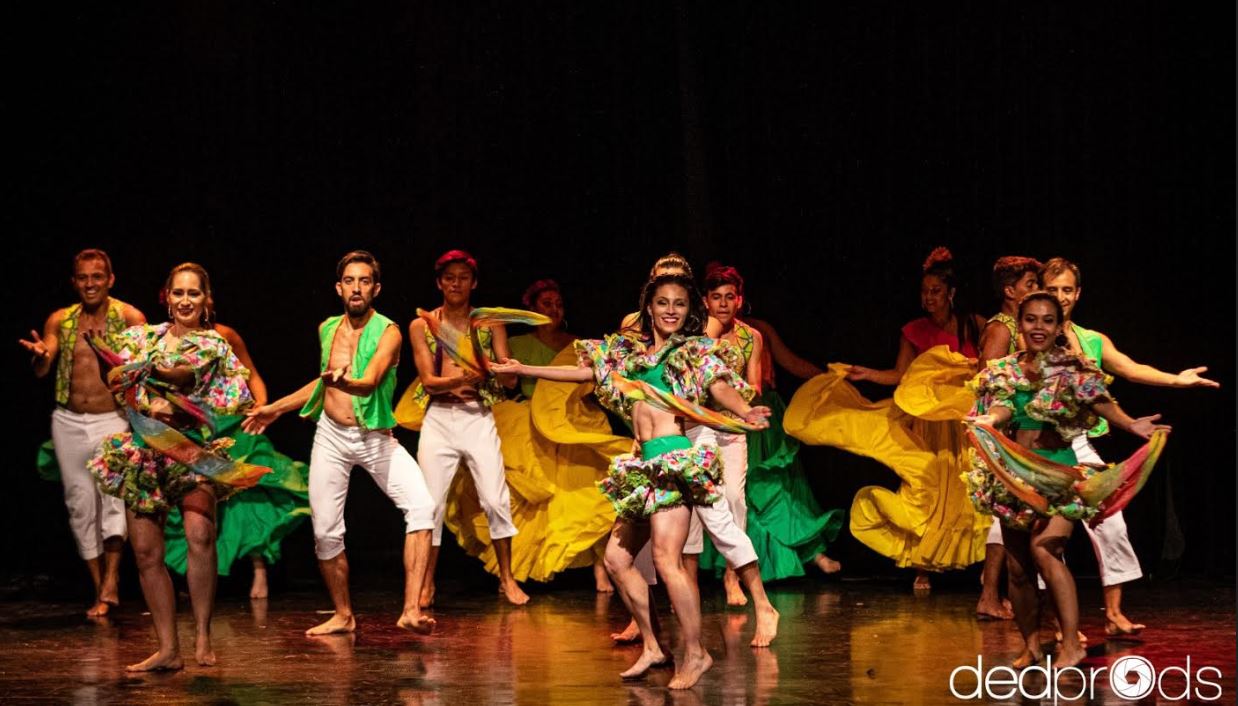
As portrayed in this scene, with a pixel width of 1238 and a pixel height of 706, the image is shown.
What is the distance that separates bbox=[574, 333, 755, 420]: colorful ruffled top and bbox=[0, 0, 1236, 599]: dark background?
318cm

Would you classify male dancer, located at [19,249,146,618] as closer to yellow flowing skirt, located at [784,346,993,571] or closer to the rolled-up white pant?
yellow flowing skirt, located at [784,346,993,571]

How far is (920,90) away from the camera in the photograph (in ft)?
27.9

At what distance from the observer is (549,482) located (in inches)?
316

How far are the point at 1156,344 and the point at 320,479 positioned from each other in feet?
14.1

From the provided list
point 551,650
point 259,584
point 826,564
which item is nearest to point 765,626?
point 551,650

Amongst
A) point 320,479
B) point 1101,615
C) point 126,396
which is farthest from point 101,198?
point 1101,615

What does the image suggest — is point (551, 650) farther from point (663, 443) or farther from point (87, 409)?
point (87, 409)

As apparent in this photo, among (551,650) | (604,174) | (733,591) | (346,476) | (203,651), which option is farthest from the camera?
(604,174)

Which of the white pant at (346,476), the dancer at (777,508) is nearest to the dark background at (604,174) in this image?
the dancer at (777,508)

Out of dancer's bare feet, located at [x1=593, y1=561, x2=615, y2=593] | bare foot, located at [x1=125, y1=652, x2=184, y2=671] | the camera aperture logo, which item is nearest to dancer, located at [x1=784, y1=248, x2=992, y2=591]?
dancer's bare feet, located at [x1=593, y1=561, x2=615, y2=593]

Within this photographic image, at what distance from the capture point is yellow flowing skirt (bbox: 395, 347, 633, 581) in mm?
7871

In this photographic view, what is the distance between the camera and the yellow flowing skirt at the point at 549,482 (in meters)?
7.87

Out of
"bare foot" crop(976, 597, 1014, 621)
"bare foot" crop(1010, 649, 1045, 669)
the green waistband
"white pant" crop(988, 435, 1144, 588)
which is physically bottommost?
"bare foot" crop(1010, 649, 1045, 669)

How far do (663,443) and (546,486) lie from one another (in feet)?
8.78
